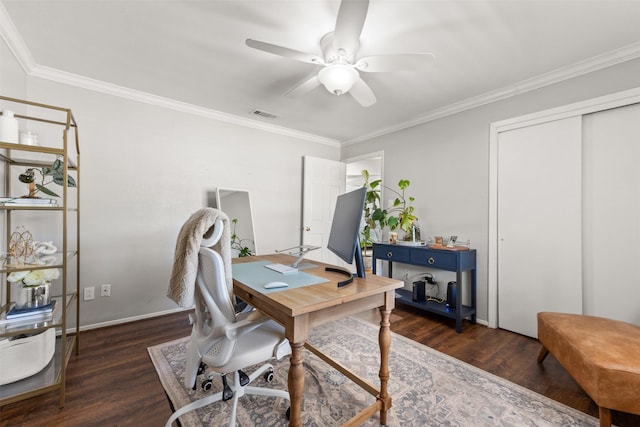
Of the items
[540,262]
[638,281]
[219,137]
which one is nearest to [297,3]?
[219,137]

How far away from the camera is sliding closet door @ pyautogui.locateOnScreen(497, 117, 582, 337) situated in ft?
7.65

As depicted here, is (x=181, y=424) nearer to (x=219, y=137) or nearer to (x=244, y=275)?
(x=244, y=275)

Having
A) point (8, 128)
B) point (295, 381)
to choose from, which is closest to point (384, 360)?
point (295, 381)

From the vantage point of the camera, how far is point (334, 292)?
1.30 m

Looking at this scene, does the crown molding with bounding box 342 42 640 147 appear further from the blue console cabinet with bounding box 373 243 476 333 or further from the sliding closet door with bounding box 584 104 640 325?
the blue console cabinet with bounding box 373 243 476 333

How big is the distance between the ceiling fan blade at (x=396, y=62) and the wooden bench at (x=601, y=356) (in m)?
1.93

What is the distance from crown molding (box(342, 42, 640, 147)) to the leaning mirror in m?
2.47

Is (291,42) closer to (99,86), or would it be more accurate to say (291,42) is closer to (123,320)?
(99,86)

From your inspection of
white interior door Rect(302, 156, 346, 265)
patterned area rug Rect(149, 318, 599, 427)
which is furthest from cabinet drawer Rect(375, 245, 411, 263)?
patterned area rug Rect(149, 318, 599, 427)

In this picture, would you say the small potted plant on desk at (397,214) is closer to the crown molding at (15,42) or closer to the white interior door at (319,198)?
the white interior door at (319,198)

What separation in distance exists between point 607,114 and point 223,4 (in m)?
3.10

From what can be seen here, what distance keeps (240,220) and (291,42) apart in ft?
7.39

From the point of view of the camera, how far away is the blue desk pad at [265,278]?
1.42 metres

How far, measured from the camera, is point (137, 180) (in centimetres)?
283
